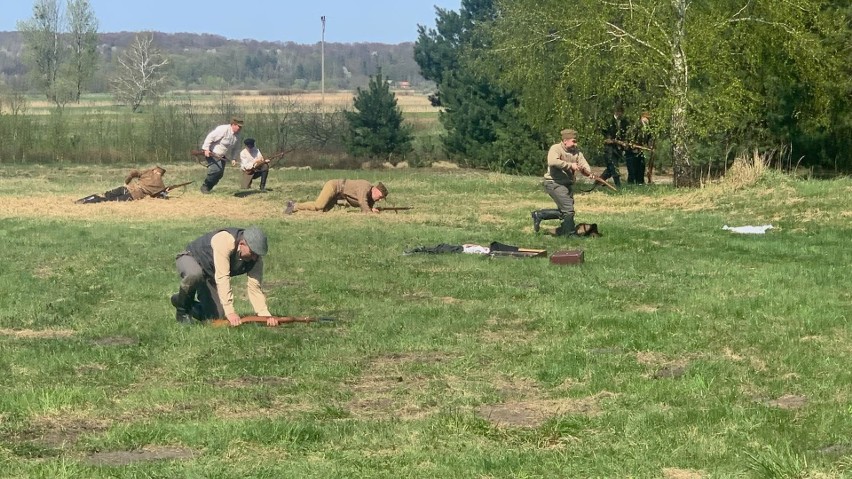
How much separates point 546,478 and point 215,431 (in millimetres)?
2335

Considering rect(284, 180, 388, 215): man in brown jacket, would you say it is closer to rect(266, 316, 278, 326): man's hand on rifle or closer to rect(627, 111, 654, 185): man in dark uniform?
rect(627, 111, 654, 185): man in dark uniform

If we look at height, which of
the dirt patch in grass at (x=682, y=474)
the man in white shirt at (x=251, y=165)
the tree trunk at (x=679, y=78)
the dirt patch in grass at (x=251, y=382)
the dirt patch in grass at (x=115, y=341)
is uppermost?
the tree trunk at (x=679, y=78)

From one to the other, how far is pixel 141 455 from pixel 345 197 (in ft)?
52.4

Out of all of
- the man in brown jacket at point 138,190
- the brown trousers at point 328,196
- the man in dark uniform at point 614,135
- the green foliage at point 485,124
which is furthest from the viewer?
the green foliage at point 485,124

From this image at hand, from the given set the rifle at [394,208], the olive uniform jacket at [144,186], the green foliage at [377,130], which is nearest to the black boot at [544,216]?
the rifle at [394,208]

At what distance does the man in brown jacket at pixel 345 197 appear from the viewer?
22578 millimetres

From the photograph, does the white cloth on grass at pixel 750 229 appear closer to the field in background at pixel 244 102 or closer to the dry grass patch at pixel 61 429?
the dry grass patch at pixel 61 429

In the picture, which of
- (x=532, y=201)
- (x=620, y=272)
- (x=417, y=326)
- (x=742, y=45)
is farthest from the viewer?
(x=742, y=45)

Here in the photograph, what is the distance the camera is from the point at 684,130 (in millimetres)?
27453

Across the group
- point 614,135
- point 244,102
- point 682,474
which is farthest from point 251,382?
point 244,102

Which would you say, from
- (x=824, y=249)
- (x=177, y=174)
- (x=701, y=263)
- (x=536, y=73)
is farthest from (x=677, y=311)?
(x=177, y=174)

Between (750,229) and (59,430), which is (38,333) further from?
Result: (750,229)

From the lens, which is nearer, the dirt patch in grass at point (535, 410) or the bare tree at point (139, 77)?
the dirt patch in grass at point (535, 410)

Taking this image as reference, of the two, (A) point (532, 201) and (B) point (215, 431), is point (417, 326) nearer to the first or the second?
(B) point (215, 431)
